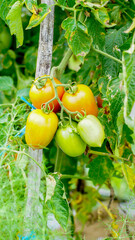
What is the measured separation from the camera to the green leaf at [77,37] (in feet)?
2.20

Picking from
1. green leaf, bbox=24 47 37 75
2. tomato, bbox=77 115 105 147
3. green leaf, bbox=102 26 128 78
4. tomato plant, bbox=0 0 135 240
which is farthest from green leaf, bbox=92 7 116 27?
green leaf, bbox=24 47 37 75

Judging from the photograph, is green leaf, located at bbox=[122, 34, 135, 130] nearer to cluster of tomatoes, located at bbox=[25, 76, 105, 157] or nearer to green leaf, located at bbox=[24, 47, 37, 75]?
cluster of tomatoes, located at bbox=[25, 76, 105, 157]

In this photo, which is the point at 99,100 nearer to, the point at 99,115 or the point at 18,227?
the point at 99,115

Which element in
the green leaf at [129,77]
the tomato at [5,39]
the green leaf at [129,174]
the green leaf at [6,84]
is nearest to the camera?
the green leaf at [129,77]

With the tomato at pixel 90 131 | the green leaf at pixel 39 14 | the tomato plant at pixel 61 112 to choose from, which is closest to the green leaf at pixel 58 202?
the tomato plant at pixel 61 112

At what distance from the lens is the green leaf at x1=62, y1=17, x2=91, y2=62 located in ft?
2.20

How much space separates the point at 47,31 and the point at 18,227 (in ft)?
1.56

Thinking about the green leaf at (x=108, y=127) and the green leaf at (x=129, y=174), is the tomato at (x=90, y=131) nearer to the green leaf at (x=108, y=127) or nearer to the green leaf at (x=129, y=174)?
the green leaf at (x=108, y=127)

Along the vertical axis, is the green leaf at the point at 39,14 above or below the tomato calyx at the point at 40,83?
above

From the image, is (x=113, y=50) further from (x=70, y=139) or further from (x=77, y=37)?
(x=70, y=139)

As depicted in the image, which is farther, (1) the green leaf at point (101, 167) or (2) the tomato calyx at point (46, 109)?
(1) the green leaf at point (101, 167)

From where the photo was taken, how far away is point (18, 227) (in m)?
0.63

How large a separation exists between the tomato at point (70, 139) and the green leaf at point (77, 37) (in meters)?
0.16

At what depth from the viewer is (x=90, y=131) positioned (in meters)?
0.64
